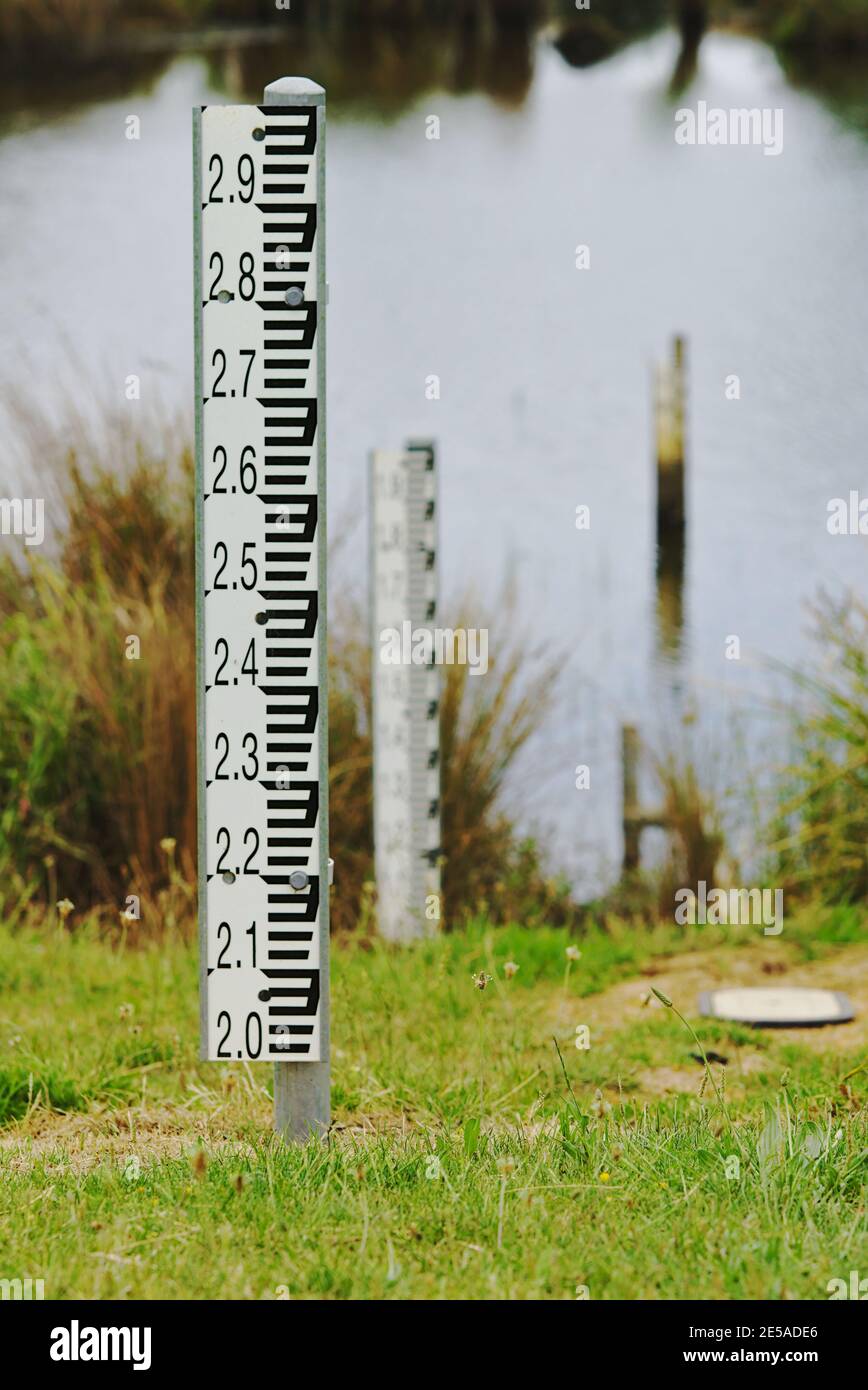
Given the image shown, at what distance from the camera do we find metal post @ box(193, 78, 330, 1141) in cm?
350

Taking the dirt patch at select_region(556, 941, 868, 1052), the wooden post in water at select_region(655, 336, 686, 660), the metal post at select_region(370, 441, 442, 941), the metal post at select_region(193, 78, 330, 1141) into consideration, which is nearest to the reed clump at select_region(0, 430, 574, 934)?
the metal post at select_region(370, 441, 442, 941)

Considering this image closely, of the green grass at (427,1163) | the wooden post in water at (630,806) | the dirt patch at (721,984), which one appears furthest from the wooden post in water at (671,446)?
the green grass at (427,1163)

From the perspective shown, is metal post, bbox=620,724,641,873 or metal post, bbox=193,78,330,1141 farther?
metal post, bbox=620,724,641,873

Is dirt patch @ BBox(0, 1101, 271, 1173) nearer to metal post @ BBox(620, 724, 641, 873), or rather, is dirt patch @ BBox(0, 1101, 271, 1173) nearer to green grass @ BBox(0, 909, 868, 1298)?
green grass @ BBox(0, 909, 868, 1298)

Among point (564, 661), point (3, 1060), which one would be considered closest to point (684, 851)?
point (564, 661)

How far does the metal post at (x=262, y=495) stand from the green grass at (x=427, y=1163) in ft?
2.03

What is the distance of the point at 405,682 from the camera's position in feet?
23.9

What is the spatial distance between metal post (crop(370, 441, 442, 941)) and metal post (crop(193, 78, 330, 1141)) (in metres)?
3.43

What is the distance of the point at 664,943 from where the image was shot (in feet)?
22.4

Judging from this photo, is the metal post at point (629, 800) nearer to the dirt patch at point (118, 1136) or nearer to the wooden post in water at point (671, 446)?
the wooden post in water at point (671, 446)

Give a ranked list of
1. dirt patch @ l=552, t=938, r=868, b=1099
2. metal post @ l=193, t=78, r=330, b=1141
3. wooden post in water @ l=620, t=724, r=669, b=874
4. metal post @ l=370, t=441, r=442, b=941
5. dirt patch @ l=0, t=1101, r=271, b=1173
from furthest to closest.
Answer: wooden post in water @ l=620, t=724, r=669, b=874, metal post @ l=370, t=441, r=442, b=941, dirt patch @ l=552, t=938, r=868, b=1099, dirt patch @ l=0, t=1101, r=271, b=1173, metal post @ l=193, t=78, r=330, b=1141

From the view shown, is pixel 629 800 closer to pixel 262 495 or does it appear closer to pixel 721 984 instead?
pixel 721 984

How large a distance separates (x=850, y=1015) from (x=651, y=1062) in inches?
38.6

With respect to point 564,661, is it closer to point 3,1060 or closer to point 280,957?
point 3,1060
